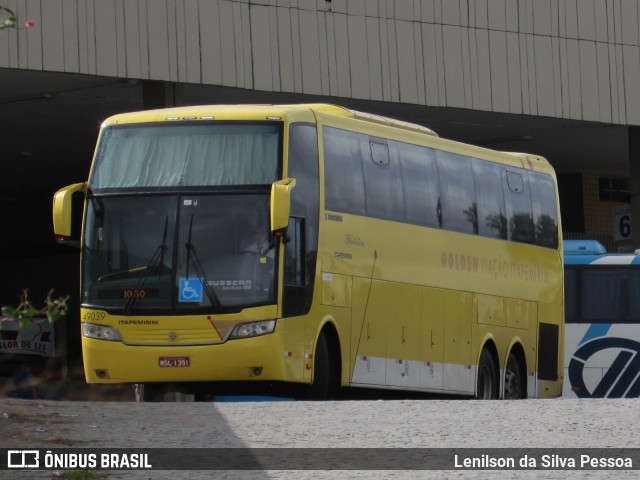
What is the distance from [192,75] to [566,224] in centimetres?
1778

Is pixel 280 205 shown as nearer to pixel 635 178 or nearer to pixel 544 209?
pixel 544 209

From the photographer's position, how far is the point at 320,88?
2850 cm

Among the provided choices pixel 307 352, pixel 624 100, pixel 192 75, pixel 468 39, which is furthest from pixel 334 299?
pixel 624 100

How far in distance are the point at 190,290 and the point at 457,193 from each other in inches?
205

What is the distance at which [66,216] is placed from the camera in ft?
61.1

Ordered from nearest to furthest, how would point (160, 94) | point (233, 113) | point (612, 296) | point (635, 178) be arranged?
1. point (233, 113)
2. point (160, 94)
3. point (612, 296)
4. point (635, 178)

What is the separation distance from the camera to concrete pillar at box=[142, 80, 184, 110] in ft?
88.9

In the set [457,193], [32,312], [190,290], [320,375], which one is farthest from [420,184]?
[32,312]

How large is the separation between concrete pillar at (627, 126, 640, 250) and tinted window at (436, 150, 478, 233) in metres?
12.9

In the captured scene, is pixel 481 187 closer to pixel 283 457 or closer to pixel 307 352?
pixel 307 352

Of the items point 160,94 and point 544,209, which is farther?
point 160,94

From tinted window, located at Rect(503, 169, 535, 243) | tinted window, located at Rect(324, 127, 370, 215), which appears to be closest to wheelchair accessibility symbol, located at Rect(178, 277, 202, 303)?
tinted window, located at Rect(324, 127, 370, 215)

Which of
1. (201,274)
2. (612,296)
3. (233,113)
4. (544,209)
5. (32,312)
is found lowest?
(32,312)

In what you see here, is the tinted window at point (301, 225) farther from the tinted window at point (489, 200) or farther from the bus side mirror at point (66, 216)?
the tinted window at point (489, 200)
